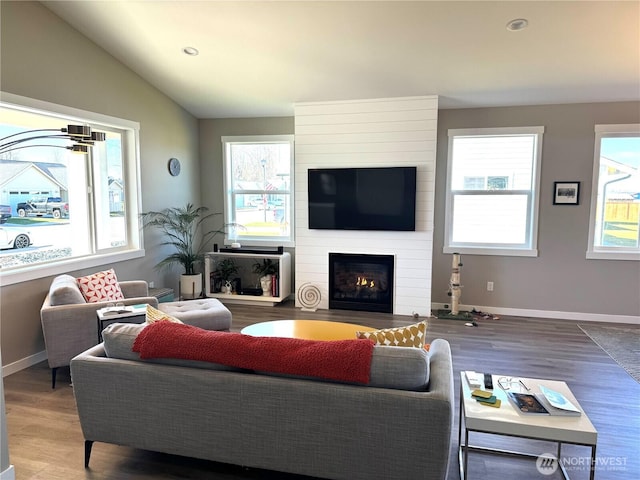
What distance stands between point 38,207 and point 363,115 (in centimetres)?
356

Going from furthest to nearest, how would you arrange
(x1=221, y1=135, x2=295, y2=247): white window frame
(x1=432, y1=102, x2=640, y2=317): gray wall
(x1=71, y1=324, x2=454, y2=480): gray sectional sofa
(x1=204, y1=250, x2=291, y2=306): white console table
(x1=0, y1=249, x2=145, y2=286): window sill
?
1. (x1=221, y1=135, x2=295, y2=247): white window frame
2. (x1=204, y1=250, x2=291, y2=306): white console table
3. (x1=432, y1=102, x2=640, y2=317): gray wall
4. (x1=0, y1=249, x2=145, y2=286): window sill
5. (x1=71, y1=324, x2=454, y2=480): gray sectional sofa

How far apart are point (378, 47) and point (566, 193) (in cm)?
291

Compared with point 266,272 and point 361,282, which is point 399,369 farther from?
point 266,272

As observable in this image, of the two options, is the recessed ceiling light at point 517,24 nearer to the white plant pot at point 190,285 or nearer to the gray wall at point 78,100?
the gray wall at point 78,100

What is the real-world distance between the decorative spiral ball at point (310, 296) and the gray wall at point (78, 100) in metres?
1.87

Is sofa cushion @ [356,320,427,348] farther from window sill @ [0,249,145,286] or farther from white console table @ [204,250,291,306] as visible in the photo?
white console table @ [204,250,291,306]

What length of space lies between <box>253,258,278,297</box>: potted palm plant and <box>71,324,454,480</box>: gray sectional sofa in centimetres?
341

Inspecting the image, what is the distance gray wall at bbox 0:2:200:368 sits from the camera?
332cm

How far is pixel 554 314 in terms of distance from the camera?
500 cm

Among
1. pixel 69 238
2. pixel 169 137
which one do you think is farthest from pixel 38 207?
pixel 169 137

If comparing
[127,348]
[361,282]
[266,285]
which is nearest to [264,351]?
[127,348]

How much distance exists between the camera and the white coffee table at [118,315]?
3.08 m

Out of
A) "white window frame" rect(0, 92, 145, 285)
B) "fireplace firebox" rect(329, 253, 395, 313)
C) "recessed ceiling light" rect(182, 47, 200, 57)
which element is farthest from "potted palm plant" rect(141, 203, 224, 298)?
"recessed ceiling light" rect(182, 47, 200, 57)

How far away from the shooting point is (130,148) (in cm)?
474
